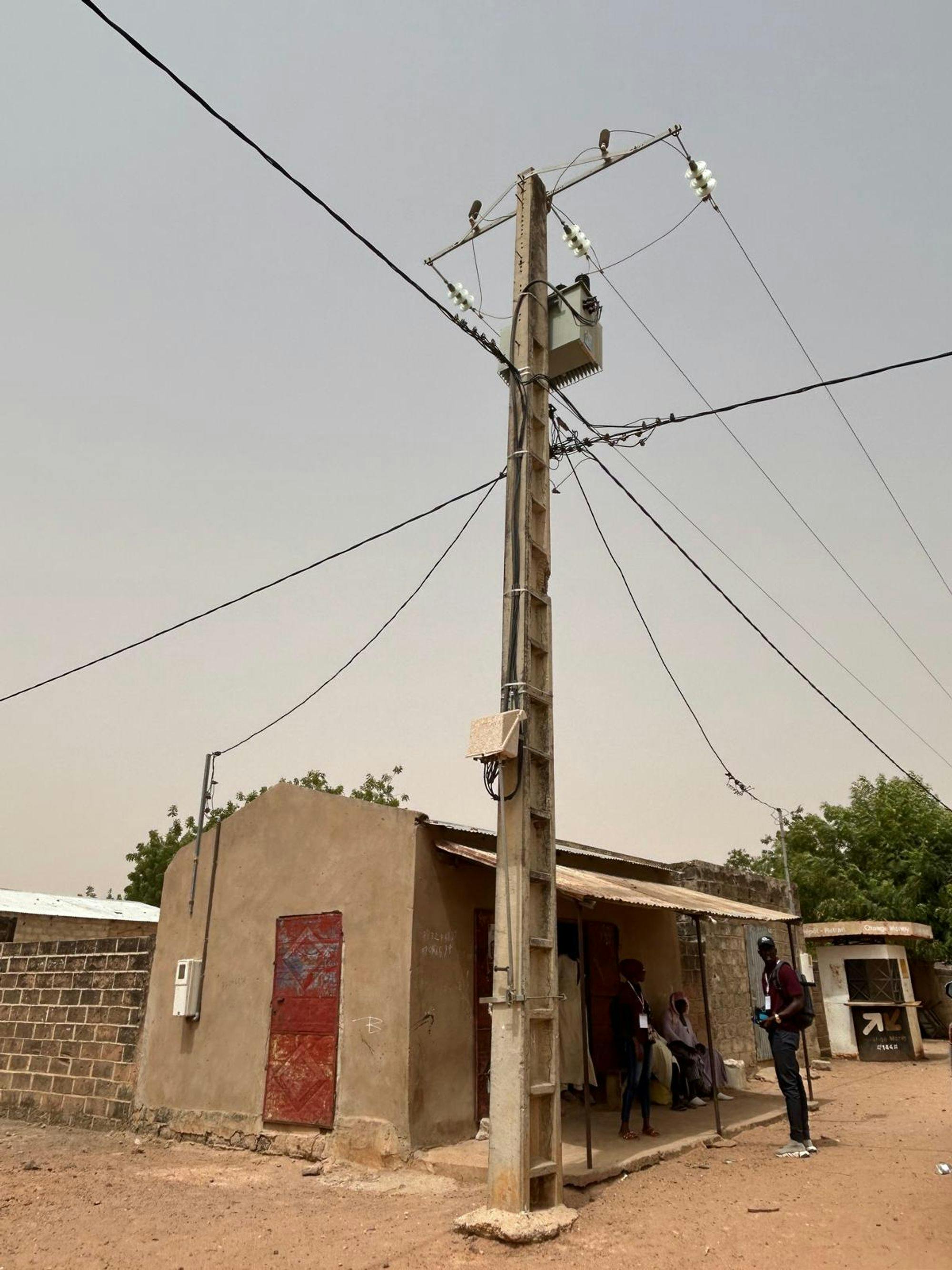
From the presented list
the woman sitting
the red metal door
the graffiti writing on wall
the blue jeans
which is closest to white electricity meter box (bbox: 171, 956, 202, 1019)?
the red metal door

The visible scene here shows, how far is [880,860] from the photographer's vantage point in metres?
32.7

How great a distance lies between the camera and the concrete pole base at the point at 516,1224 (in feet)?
19.0

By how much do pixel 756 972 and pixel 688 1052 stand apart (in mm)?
6031

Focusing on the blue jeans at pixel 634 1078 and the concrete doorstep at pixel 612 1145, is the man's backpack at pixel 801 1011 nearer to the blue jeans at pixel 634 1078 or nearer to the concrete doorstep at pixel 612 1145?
the blue jeans at pixel 634 1078

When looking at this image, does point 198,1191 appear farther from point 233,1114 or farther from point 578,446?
point 578,446

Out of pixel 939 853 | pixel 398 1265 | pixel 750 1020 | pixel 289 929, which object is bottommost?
pixel 398 1265

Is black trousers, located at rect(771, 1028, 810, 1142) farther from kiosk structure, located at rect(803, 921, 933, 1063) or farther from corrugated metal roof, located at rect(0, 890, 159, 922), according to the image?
corrugated metal roof, located at rect(0, 890, 159, 922)

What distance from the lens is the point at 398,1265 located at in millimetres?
5516

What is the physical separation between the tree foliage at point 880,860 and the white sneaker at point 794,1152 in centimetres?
2023

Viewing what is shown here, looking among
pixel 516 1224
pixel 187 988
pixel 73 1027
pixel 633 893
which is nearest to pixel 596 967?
pixel 633 893

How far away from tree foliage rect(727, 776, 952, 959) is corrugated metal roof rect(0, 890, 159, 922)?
2334 centimetres

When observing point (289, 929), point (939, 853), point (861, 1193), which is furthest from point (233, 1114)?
point (939, 853)

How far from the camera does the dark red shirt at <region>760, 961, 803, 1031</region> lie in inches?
331

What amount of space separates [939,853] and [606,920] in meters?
22.5
